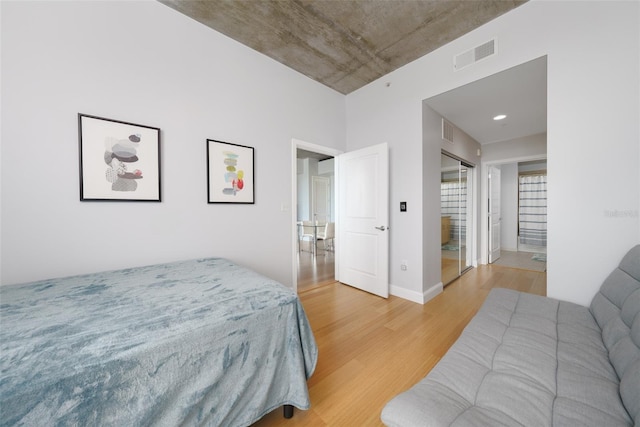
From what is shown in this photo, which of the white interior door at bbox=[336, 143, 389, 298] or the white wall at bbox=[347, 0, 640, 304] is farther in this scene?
the white interior door at bbox=[336, 143, 389, 298]

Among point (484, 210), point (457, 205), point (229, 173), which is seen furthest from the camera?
point (484, 210)

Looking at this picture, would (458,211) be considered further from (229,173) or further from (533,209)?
(229,173)

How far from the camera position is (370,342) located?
2094 mm

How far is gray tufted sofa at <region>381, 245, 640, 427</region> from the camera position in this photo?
0.84 m

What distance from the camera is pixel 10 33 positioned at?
1.54m

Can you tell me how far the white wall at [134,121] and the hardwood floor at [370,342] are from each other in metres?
0.90

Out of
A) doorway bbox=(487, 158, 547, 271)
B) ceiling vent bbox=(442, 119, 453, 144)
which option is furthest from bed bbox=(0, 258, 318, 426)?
doorway bbox=(487, 158, 547, 271)

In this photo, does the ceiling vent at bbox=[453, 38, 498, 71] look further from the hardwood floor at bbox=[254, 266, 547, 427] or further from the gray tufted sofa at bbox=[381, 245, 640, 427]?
the hardwood floor at bbox=[254, 266, 547, 427]

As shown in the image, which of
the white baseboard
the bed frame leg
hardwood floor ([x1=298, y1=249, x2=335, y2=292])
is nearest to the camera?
the bed frame leg

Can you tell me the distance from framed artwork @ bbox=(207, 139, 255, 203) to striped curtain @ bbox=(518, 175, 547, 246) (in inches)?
257

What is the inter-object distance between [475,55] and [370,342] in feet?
9.64

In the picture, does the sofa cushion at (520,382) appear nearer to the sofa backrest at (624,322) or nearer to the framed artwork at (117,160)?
the sofa backrest at (624,322)

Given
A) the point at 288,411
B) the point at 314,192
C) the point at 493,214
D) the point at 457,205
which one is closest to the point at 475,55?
the point at 457,205

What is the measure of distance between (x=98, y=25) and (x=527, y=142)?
5.88m
